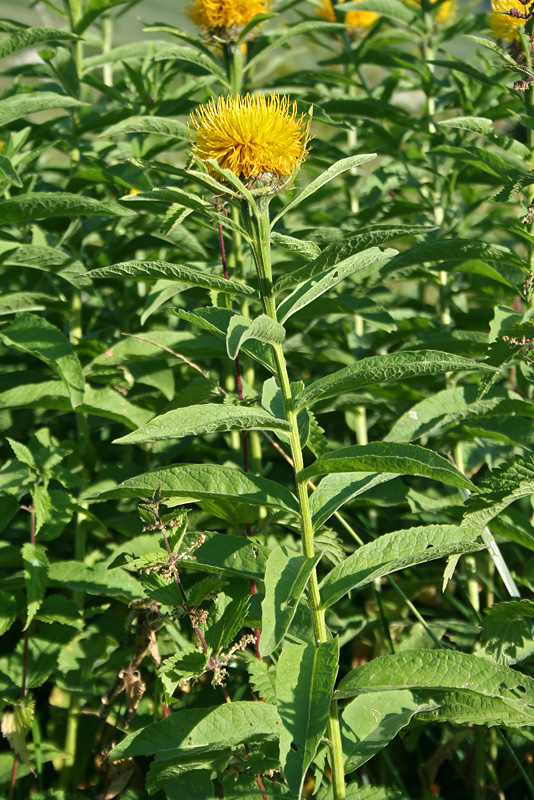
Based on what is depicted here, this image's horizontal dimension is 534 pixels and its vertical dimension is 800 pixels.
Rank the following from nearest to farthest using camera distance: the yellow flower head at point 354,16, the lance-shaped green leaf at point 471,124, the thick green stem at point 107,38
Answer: the lance-shaped green leaf at point 471,124 < the thick green stem at point 107,38 < the yellow flower head at point 354,16

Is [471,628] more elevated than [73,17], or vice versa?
[73,17]

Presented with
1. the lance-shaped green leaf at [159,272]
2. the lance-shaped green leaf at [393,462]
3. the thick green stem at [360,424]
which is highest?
the lance-shaped green leaf at [159,272]

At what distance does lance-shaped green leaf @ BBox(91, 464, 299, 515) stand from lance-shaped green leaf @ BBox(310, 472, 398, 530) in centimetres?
5

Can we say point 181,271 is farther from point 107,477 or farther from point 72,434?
point 72,434

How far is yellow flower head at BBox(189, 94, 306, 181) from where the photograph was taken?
146cm

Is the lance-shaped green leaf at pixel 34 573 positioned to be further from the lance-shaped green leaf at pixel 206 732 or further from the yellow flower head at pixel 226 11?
the yellow flower head at pixel 226 11

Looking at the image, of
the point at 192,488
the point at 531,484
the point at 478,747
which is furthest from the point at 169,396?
the point at 478,747

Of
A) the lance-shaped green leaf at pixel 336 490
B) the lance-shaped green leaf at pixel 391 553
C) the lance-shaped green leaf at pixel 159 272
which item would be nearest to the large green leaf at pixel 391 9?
the lance-shaped green leaf at pixel 159 272

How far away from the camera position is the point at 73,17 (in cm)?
253

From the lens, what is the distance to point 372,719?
1579mm

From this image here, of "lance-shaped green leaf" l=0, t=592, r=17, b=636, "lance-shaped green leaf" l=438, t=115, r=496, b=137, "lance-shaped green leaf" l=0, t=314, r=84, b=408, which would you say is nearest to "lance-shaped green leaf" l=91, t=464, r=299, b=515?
"lance-shaped green leaf" l=0, t=314, r=84, b=408

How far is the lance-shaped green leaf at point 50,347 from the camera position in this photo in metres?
1.97

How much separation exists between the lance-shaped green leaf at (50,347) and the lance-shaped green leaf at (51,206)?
0.27 m

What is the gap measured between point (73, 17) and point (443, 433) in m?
1.77
